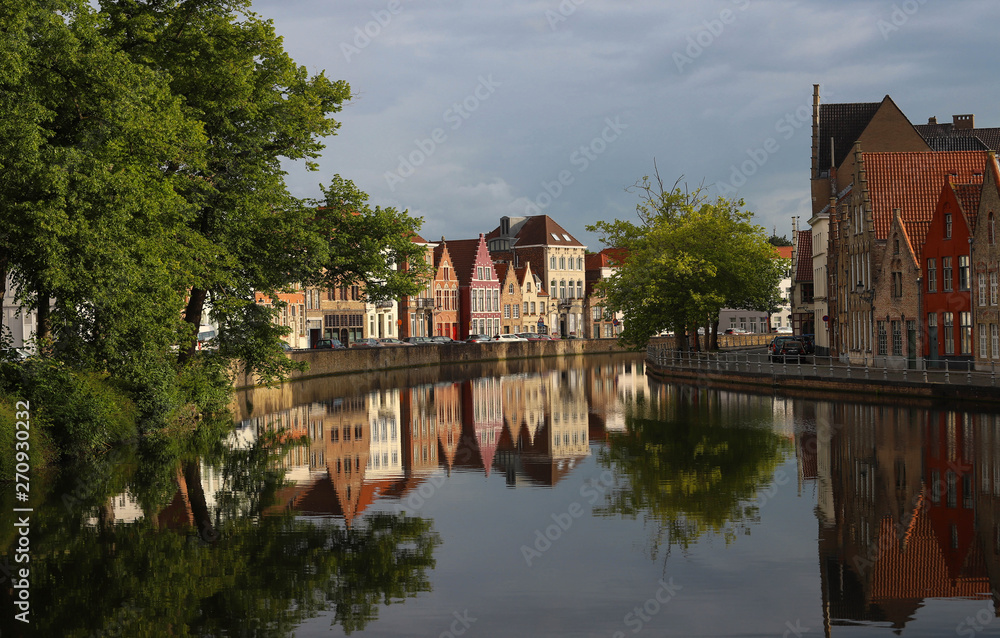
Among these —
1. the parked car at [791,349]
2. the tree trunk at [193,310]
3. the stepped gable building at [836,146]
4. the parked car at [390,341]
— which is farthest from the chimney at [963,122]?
the tree trunk at [193,310]

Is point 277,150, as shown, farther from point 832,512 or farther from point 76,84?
point 832,512

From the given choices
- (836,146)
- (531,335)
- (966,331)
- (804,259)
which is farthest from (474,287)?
(966,331)

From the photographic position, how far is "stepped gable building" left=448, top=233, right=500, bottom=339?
12200cm

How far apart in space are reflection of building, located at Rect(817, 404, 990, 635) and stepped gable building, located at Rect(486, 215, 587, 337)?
106450 millimetres

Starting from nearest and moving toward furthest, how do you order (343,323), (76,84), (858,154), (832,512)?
(832,512), (76,84), (858,154), (343,323)

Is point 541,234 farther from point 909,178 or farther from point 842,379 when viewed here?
point 842,379

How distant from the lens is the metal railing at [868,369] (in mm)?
43094

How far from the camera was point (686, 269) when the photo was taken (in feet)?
215

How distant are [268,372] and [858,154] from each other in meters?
34.2

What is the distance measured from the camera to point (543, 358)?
107 m

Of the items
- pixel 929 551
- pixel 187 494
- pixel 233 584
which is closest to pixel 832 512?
pixel 929 551

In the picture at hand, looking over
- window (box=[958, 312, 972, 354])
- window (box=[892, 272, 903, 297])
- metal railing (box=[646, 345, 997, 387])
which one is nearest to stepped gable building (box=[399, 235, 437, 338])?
metal railing (box=[646, 345, 997, 387])
